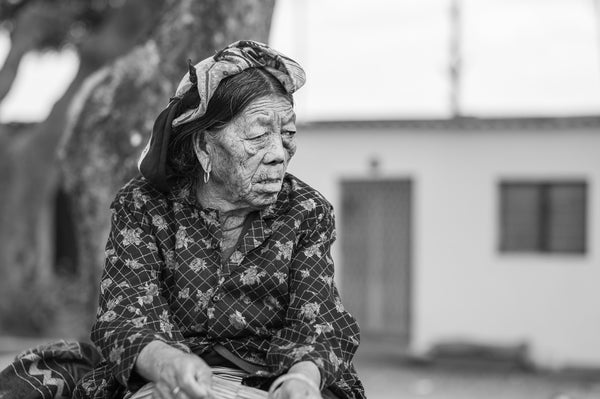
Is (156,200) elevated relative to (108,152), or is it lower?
lower

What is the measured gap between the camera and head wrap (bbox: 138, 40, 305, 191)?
102 inches

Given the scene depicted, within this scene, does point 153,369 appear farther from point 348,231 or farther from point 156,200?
point 348,231

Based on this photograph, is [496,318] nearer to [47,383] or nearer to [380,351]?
[380,351]

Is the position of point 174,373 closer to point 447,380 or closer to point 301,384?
point 301,384

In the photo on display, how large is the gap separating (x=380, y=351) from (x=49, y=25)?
759cm

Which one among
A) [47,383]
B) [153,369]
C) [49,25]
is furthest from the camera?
[49,25]

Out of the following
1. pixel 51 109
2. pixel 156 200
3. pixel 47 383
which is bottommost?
pixel 47 383

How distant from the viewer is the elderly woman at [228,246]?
253cm

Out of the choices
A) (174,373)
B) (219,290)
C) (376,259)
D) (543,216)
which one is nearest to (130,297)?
(219,290)

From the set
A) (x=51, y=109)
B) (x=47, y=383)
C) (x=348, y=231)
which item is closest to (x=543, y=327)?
(x=348, y=231)

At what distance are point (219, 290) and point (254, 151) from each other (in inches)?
15.5

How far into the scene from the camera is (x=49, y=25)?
14570 millimetres

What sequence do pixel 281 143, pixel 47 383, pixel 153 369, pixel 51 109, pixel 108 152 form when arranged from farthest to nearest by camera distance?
pixel 51 109 < pixel 108 152 < pixel 47 383 < pixel 281 143 < pixel 153 369

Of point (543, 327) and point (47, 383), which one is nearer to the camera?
point (47, 383)
